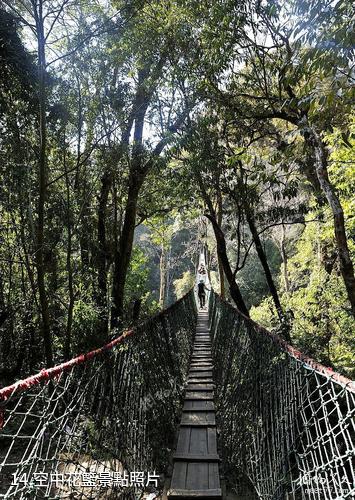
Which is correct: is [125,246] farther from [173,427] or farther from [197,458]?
[197,458]

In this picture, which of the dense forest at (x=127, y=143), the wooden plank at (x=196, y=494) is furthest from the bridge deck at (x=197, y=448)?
the dense forest at (x=127, y=143)

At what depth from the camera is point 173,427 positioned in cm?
224

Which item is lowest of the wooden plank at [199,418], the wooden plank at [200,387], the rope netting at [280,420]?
the wooden plank at [199,418]

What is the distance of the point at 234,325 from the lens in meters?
3.10

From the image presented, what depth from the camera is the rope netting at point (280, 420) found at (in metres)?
0.98

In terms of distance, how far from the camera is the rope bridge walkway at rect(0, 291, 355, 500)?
0.98 meters

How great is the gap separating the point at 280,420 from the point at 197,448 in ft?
2.50

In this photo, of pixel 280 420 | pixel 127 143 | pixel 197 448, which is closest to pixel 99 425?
pixel 280 420

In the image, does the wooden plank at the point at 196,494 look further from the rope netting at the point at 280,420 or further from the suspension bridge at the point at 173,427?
the rope netting at the point at 280,420

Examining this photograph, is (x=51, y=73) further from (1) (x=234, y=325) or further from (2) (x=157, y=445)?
(2) (x=157, y=445)

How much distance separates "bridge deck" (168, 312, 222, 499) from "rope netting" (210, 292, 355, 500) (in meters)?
0.09

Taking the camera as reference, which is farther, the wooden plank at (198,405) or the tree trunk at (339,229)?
the wooden plank at (198,405)

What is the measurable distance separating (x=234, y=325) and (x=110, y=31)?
2.61 metres

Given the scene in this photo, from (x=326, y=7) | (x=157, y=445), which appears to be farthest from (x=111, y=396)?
(x=326, y=7)
